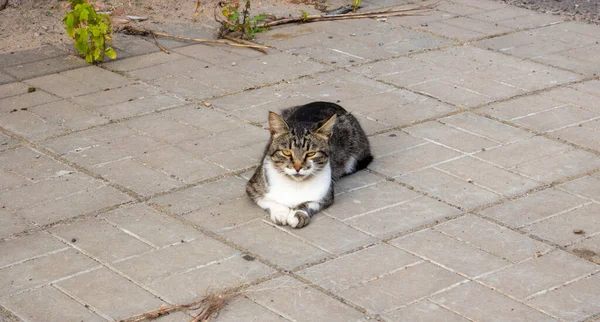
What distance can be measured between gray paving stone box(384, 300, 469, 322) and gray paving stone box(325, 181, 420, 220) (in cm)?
124

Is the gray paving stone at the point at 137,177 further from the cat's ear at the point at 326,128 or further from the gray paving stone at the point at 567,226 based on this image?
the gray paving stone at the point at 567,226

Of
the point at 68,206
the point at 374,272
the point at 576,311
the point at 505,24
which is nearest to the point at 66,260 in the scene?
the point at 68,206

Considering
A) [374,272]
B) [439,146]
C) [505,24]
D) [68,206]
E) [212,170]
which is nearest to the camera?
[374,272]

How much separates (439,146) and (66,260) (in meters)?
3.27

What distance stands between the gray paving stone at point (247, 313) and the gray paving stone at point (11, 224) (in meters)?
1.72

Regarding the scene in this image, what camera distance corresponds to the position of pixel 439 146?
7527 millimetres

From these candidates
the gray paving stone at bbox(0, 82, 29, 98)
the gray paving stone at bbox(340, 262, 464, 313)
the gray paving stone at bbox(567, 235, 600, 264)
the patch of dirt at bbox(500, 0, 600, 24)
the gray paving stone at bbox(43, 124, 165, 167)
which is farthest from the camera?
the patch of dirt at bbox(500, 0, 600, 24)

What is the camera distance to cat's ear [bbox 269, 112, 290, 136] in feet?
20.5

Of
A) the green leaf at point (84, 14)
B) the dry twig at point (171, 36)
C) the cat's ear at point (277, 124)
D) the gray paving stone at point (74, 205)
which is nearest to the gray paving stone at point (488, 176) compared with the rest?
the cat's ear at point (277, 124)

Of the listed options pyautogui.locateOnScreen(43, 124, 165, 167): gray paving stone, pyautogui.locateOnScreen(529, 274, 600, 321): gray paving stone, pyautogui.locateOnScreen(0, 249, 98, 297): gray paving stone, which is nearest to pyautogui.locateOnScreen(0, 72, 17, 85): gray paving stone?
pyautogui.locateOnScreen(43, 124, 165, 167): gray paving stone

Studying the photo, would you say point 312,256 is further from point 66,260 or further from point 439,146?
point 439,146

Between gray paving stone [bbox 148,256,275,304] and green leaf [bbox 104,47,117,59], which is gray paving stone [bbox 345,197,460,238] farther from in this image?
green leaf [bbox 104,47,117,59]

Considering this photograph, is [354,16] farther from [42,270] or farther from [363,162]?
[42,270]

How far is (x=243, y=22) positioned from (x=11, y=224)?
4670mm
